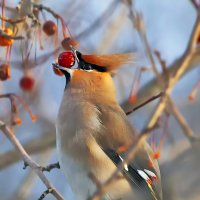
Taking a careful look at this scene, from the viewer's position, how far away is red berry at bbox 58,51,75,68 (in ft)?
9.86

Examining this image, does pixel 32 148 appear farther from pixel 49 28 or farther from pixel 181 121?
pixel 181 121

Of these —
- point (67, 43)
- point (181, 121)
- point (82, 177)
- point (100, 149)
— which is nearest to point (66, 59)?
point (67, 43)

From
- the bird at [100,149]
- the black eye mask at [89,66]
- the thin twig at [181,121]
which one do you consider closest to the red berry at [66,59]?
the bird at [100,149]

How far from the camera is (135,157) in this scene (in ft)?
9.82

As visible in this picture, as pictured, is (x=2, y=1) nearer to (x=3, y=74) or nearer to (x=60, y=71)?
(x=3, y=74)

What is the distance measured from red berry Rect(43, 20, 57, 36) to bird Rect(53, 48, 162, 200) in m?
0.16

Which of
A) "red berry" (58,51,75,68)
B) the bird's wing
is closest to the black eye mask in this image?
"red berry" (58,51,75,68)

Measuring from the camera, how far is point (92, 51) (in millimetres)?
4227

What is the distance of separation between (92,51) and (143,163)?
140 centimetres

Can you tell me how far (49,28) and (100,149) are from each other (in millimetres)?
674

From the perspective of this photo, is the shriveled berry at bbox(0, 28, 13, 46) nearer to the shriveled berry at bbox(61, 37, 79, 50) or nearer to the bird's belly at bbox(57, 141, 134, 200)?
the shriveled berry at bbox(61, 37, 79, 50)

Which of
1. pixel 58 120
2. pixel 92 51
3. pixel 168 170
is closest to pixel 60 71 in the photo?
pixel 58 120

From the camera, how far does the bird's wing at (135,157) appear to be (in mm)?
2990

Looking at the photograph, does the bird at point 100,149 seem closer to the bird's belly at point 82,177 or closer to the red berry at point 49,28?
the bird's belly at point 82,177
